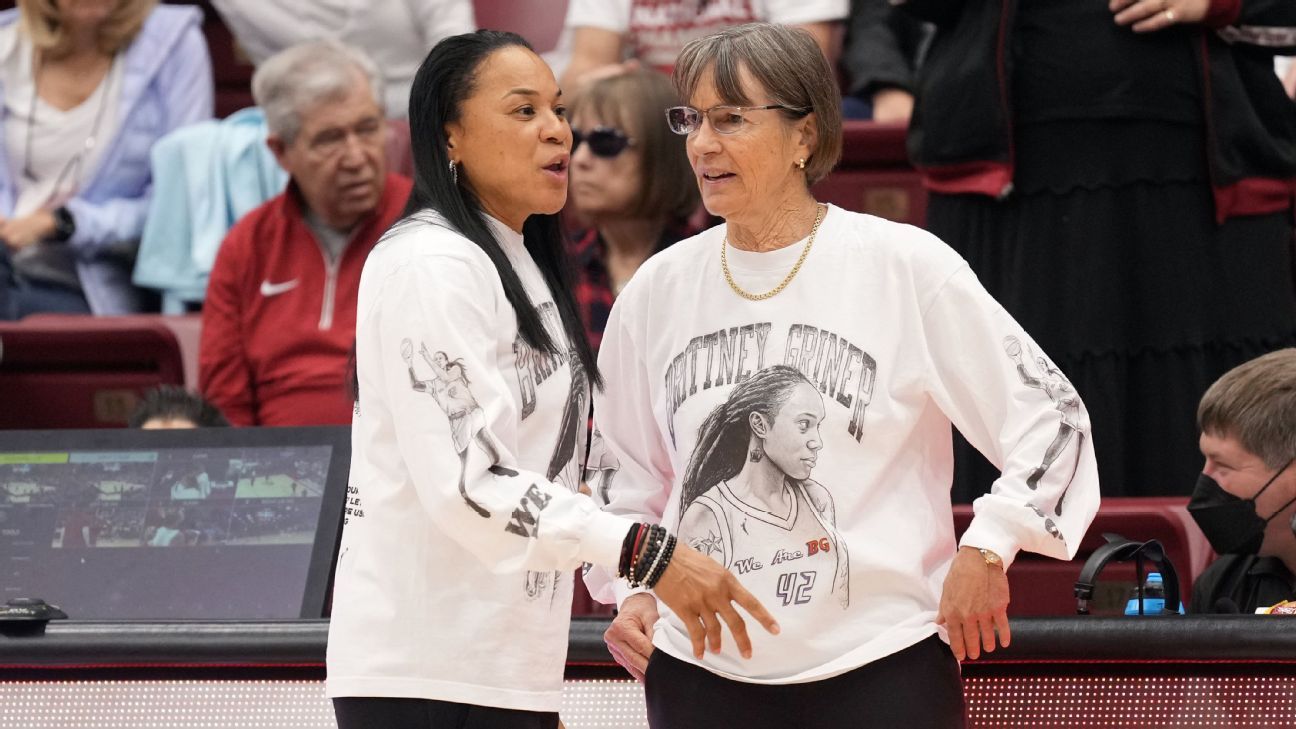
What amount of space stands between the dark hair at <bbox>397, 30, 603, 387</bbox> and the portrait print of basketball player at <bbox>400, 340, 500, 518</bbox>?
152 mm

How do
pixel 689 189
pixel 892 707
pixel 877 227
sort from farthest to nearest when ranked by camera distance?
pixel 689 189 → pixel 877 227 → pixel 892 707

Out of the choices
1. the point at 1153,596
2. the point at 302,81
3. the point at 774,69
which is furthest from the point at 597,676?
the point at 302,81

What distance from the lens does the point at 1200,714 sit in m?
2.48

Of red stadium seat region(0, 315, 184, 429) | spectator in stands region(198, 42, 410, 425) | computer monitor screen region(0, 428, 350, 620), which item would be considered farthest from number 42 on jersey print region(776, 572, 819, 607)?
red stadium seat region(0, 315, 184, 429)

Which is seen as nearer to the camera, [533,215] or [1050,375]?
[1050,375]

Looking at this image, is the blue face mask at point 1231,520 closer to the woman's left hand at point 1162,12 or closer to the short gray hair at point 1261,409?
the short gray hair at point 1261,409

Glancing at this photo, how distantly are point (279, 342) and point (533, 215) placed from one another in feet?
6.82

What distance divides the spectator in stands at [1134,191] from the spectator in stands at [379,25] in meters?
2.16

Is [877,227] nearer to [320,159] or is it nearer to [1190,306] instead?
[1190,306]

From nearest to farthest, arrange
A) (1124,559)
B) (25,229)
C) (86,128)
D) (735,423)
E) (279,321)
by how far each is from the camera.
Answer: (735,423), (1124,559), (279,321), (25,229), (86,128)

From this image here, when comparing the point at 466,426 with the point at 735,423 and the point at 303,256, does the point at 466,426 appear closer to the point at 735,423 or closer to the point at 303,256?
the point at 735,423

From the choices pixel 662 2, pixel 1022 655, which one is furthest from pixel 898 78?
pixel 1022 655

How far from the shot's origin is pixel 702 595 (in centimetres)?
197

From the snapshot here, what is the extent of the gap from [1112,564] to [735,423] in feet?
3.79
